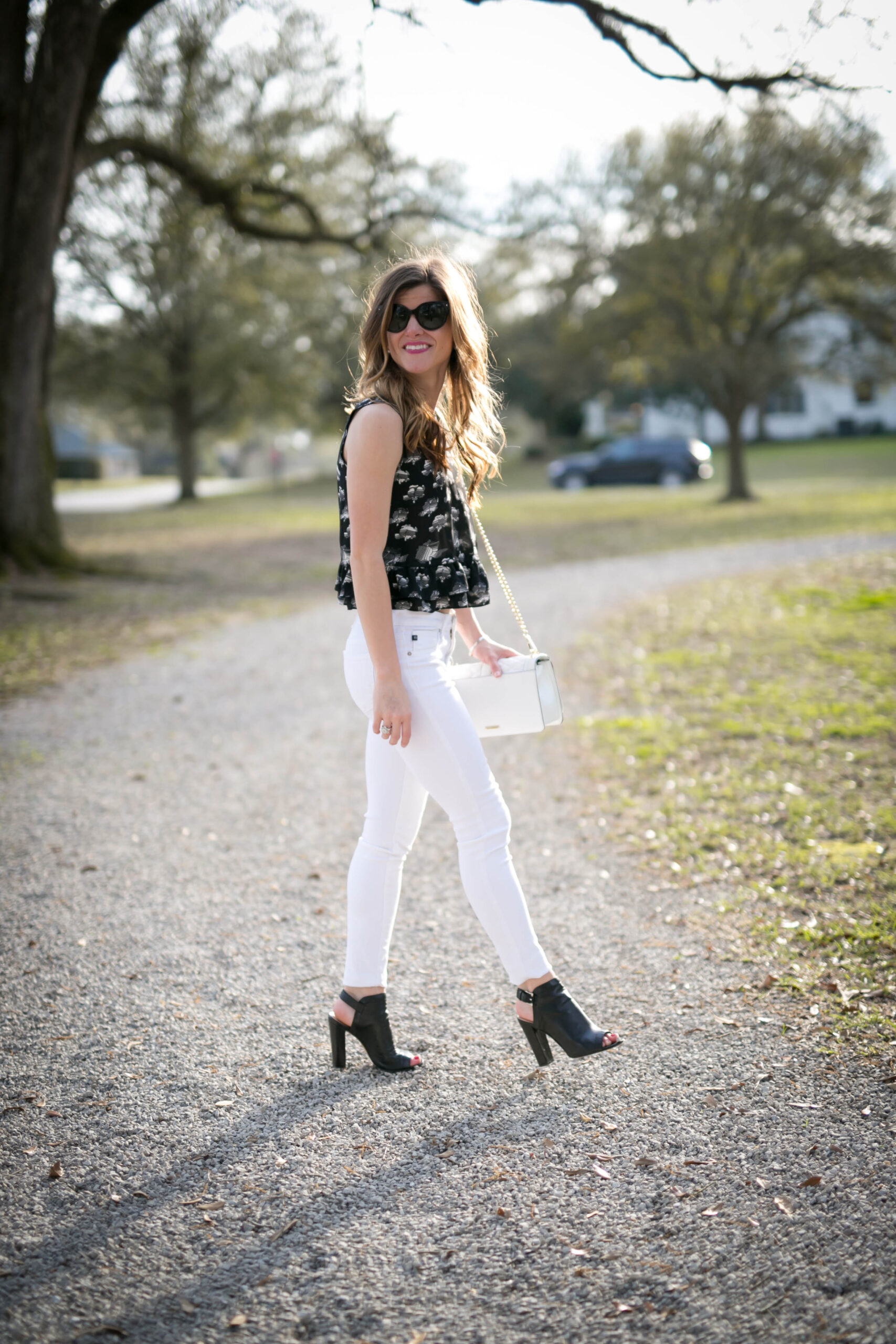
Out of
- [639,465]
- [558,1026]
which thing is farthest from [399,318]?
[639,465]

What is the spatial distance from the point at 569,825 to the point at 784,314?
24851 millimetres

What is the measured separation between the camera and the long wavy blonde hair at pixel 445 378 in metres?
2.78

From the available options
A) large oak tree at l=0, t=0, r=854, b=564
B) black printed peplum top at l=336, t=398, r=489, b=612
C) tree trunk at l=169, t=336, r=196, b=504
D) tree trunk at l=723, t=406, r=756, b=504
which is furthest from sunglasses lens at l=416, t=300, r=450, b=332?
tree trunk at l=169, t=336, r=196, b=504

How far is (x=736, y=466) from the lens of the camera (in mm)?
27125

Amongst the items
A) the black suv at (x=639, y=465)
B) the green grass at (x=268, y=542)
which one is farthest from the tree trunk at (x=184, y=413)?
the black suv at (x=639, y=465)

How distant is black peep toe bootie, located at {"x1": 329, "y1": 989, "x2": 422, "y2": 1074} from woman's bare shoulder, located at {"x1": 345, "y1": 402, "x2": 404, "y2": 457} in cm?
153

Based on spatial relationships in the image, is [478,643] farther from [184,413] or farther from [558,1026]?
[184,413]

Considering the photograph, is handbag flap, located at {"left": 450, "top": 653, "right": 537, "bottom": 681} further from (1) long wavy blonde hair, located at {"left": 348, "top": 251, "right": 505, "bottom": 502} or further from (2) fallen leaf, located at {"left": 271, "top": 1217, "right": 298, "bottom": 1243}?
(2) fallen leaf, located at {"left": 271, "top": 1217, "right": 298, "bottom": 1243}

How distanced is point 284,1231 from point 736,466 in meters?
26.8

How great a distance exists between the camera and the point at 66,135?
11516mm

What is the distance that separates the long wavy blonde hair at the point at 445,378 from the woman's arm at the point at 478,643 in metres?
0.43

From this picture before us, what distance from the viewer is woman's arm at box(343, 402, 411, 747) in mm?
2658

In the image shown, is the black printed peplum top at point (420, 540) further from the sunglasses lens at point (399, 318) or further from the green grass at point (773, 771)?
the green grass at point (773, 771)

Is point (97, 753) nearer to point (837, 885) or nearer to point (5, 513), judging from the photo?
point (837, 885)
